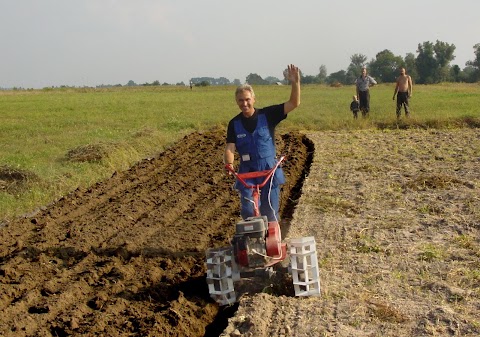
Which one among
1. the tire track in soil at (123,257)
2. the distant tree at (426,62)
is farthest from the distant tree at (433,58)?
the tire track in soil at (123,257)

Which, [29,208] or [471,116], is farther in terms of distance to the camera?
[471,116]

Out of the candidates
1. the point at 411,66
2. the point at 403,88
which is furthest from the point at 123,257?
the point at 411,66

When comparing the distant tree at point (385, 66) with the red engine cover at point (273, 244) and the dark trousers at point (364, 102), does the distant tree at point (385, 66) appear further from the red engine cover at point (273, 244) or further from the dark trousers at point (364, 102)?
the red engine cover at point (273, 244)

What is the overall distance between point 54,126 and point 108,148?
9017mm

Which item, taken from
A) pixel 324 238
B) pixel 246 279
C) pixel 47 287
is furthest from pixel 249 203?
pixel 47 287

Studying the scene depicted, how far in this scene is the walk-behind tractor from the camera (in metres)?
5.16

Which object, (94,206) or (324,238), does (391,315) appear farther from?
(94,206)

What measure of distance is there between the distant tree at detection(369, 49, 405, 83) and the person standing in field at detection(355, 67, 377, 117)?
5821 centimetres

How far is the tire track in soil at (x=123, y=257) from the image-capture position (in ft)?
16.6

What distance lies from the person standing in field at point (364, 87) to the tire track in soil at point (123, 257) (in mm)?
7847

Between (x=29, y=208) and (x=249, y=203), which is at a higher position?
(x=249, y=203)

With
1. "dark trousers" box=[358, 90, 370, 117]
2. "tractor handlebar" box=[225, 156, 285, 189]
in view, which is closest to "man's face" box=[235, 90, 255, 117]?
"tractor handlebar" box=[225, 156, 285, 189]

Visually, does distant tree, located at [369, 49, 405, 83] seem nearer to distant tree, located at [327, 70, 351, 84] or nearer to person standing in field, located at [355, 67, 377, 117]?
distant tree, located at [327, 70, 351, 84]

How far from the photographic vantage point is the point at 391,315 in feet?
15.3
